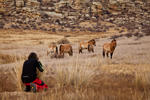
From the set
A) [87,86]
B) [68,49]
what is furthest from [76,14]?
[87,86]

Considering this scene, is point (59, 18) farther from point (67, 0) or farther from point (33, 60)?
point (33, 60)

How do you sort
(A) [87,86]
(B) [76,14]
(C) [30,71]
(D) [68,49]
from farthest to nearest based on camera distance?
(B) [76,14] < (D) [68,49] < (A) [87,86] < (C) [30,71]

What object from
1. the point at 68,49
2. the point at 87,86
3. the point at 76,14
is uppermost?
the point at 76,14

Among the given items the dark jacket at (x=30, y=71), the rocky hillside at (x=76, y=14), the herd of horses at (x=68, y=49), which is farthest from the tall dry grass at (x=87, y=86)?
the rocky hillside at (x=76, y=14)

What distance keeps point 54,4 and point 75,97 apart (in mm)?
60848

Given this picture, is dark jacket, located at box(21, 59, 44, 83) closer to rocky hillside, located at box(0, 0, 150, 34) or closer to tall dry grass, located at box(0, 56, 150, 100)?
tall dry grass, located at box(0, 56, 150, 100)

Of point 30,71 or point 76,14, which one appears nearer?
point 30,71

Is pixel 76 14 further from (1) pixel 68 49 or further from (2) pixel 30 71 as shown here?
(2) pixel 30 71

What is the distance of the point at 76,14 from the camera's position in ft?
191

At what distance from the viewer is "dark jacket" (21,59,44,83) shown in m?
5.16

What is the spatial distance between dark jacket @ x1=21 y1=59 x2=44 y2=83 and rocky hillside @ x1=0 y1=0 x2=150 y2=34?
38.8 m

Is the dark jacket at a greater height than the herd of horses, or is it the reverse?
the dark jacket

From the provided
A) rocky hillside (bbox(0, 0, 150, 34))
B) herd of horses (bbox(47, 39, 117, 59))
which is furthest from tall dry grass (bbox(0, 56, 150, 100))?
rocky hillside (bbox(0, 0, 150, 34))

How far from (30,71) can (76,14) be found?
54.1 metres
